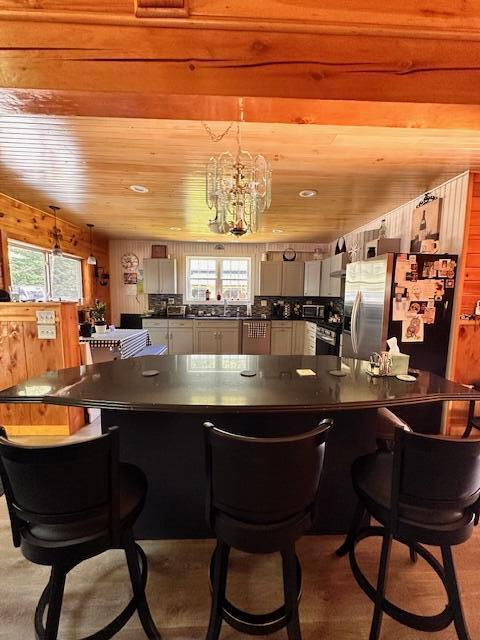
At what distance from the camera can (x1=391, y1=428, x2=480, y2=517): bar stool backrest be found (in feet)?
3.20

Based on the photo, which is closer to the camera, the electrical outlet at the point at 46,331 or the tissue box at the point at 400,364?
the tissue box at the point at 400,364

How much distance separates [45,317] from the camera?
8.91 ft

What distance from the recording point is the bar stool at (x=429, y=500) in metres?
0.99

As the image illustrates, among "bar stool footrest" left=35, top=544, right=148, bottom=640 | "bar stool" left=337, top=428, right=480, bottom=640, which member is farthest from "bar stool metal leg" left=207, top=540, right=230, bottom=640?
"bar stool" left=337, top=428, right=480, bottom=640

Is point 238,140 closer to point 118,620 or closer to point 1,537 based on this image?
point 118,620

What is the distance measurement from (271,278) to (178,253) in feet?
6.99

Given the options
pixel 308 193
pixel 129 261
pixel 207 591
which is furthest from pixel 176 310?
pixel 207 591

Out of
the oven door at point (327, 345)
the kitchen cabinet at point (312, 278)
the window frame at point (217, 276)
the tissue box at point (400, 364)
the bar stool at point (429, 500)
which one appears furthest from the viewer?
the window frame at point (217, 276)

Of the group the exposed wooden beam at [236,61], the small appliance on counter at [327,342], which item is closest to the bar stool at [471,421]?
the small appliance on counter at [327,342]

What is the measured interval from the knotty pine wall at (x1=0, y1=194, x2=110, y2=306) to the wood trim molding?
10.2ft

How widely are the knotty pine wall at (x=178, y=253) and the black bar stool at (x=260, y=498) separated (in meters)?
5.56

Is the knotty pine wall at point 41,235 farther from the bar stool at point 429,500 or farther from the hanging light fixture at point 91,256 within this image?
the bar stool at point 429,500

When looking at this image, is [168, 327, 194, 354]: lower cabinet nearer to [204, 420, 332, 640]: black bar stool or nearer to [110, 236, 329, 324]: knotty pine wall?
[110, 236, 329, 324]: knotty pine wall

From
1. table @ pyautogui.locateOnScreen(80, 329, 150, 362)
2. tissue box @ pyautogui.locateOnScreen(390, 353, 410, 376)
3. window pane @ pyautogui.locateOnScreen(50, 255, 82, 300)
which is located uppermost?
window pane @ pyautogui.locateOnScreen(50, 255, 82, 300)
